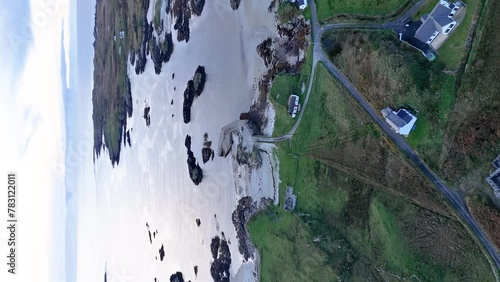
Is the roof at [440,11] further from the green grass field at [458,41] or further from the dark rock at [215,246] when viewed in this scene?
the dark rock at [215,246]

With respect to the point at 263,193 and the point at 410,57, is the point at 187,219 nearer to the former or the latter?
the point at 263,193

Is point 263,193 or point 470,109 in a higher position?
point 470,109

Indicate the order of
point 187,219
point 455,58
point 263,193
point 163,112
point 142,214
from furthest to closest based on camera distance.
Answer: point 142,214, point 163,112, point 187,219, point 263,193, point 455,58

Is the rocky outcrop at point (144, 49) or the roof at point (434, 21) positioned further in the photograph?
the rocky outcrop at point (144, 49)

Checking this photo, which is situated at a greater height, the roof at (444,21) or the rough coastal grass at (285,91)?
the roof at (444,21)

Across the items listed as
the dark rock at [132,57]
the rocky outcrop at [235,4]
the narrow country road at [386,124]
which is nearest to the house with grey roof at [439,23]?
the narrow country road at [386,124]

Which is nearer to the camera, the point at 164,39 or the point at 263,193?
the point at 263,193

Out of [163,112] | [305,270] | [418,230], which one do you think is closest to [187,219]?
[163,112]
